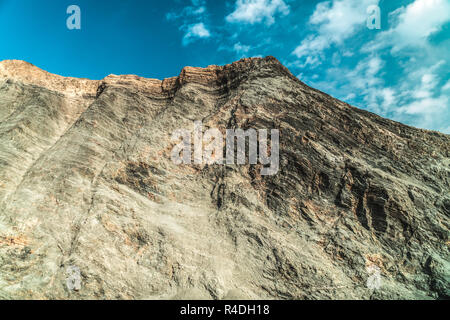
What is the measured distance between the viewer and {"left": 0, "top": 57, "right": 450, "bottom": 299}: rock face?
360 inches

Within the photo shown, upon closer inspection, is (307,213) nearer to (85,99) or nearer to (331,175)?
(331,175)

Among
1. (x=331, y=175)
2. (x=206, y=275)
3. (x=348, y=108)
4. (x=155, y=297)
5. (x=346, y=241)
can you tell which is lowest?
(x=155, y=297)

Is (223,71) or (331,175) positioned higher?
(223,71)

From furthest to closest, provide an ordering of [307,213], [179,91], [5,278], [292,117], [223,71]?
[223,71], [179,91], [292,117], [307,213], [5,278]

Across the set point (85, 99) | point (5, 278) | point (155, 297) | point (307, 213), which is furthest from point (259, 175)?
point (85, 99)

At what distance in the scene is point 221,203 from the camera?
11914 mm

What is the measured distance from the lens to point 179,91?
681 inches

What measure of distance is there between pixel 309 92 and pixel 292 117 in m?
2.84

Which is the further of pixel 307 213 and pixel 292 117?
pixel 292 117

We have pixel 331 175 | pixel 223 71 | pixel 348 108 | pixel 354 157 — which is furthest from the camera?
pixel 223 71

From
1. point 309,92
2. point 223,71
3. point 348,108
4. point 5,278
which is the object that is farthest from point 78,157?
point 348,108

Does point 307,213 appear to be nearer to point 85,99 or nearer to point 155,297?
point 155,297

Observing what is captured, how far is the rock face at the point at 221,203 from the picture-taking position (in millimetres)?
9156

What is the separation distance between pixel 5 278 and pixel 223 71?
16.4 m
